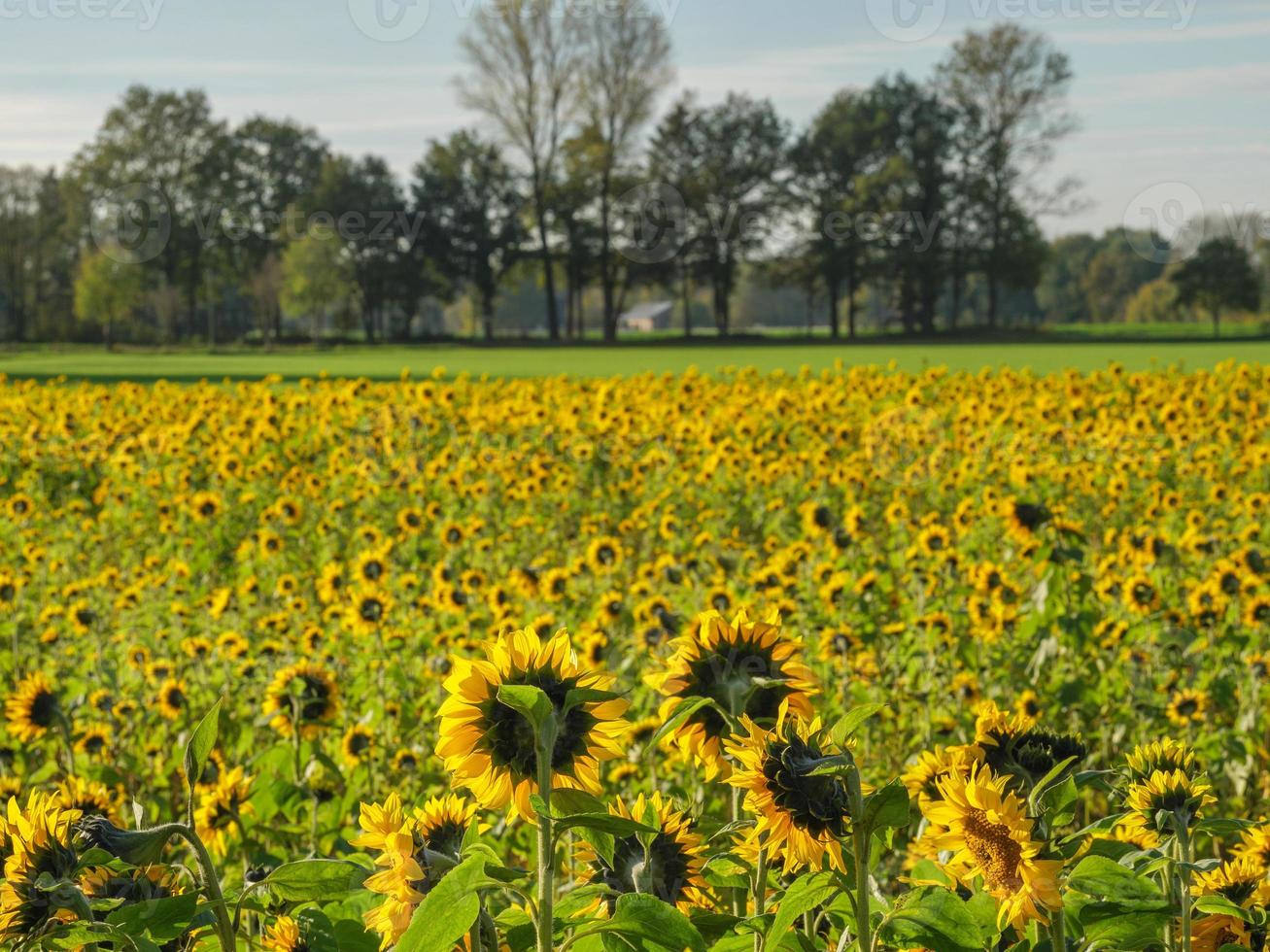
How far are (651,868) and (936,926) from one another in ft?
1.02

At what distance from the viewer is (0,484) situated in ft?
31.1

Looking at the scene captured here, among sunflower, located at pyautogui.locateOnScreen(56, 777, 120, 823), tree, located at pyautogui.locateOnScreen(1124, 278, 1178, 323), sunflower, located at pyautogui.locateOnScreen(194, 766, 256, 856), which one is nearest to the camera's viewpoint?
sunflower, located at pyautogui.locateOnScreen(56, 777, 120, 823)

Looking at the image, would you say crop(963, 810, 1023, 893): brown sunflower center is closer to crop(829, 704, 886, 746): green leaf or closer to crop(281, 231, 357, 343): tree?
crop(829, 704, 886, 746): green leaf

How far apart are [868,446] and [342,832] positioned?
6029mm

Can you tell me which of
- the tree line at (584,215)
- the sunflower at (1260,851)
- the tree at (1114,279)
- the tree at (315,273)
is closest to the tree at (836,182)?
the tree line at (584,215)

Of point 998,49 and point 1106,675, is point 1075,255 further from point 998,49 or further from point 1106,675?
point 1106,675

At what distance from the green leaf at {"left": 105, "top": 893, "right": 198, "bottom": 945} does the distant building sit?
431 ft

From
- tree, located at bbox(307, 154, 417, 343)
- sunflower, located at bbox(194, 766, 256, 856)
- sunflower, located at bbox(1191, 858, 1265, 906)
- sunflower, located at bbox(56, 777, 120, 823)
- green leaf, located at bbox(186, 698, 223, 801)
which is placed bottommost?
sunflower, located at bbox(194, 766, 256, 856)

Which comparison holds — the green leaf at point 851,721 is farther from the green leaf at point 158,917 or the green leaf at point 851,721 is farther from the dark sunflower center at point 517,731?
the green leaf at point 158,917

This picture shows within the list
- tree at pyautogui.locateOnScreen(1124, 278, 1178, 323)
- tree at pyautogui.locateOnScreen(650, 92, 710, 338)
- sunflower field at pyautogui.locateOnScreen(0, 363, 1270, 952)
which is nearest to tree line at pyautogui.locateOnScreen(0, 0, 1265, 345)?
tree at pyautogui.locateOnScreen(650, 92, 710, 338)

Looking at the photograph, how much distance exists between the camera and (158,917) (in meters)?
1.11

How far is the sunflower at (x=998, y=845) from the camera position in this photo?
1.04 meters

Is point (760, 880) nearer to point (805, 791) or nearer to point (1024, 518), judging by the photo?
point (805, 791)

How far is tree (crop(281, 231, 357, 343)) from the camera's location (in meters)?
64.3
